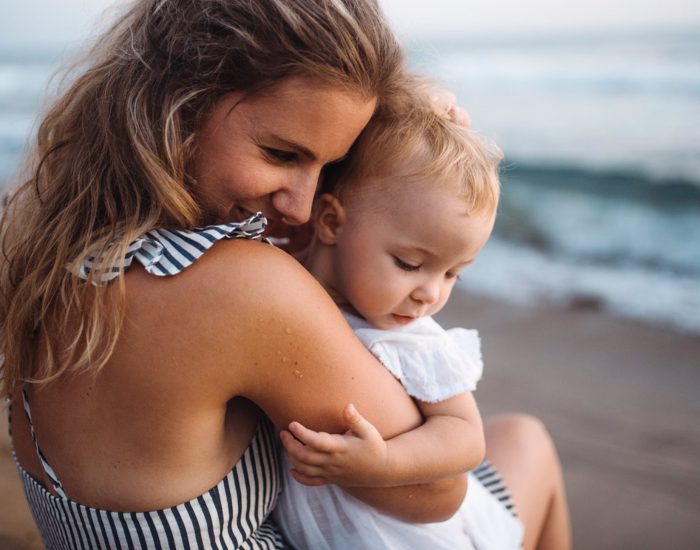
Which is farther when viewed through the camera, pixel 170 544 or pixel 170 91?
pixel 170 91

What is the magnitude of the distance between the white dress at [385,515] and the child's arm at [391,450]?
2.3 inches

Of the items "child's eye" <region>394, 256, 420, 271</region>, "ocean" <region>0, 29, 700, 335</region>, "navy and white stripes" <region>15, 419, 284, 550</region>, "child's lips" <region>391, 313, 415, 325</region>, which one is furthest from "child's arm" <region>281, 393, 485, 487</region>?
"ocean" <region>0, 29, 700, 335</region>

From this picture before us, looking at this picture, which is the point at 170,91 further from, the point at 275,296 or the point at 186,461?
the point at 186,461

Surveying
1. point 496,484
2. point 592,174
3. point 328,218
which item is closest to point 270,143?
point 328,218

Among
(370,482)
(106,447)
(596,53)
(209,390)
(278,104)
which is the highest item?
(278,104)

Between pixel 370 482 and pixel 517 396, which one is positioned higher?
pixel 370 482

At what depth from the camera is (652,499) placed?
3.38 metres

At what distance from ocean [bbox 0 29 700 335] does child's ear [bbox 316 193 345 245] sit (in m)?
0.48

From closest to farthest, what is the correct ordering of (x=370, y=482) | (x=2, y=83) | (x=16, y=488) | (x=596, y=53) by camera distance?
(x=370, y=482), (x=16, y=488), (x=596, y=53), (x=2, y=83)

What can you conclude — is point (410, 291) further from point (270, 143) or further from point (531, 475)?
point (531, 475)

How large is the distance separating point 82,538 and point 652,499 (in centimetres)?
274

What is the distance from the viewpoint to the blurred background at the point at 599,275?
3381 mm

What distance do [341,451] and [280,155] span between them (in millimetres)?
640

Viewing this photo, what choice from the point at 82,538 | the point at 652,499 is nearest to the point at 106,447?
the point at 82,538
